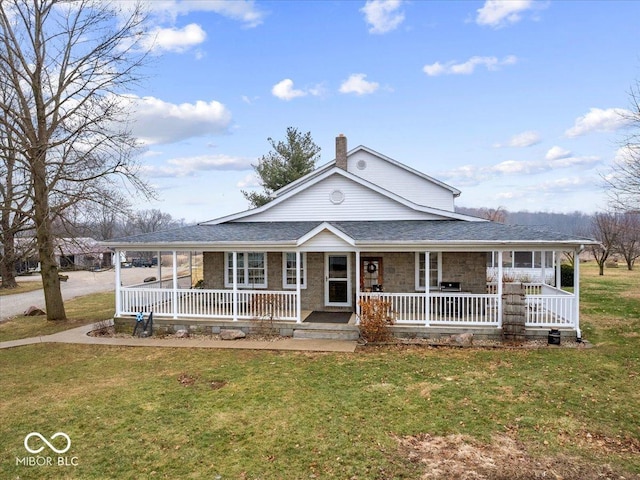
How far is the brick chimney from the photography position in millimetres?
19219

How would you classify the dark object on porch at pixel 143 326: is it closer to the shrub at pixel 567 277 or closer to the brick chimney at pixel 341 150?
the brick chimney at pixel 341 150

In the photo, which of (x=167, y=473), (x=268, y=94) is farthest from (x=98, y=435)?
(x=268, y=94)

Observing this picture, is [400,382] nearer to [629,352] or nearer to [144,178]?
[629,352]

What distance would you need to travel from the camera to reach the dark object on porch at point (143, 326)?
13.7 metres

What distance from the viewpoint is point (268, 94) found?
24.3 m

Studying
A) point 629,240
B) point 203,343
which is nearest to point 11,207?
point 203,343

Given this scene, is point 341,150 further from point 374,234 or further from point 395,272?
point 395,272

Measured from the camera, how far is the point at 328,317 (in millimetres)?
14172

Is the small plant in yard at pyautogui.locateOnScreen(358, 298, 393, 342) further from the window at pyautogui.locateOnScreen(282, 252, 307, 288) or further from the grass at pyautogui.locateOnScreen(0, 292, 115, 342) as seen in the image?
the grass at pyautogui.locateOnScreen(0, 292, 115, 342)

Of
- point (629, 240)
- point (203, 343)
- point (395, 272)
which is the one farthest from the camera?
point (629, 240)

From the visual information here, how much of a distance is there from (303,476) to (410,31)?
57.9 ft

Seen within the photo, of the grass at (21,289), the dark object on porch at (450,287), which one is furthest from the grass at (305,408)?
the grass at (21,289)

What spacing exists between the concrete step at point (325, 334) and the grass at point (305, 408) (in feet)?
4.02

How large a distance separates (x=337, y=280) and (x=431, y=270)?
3463mm
